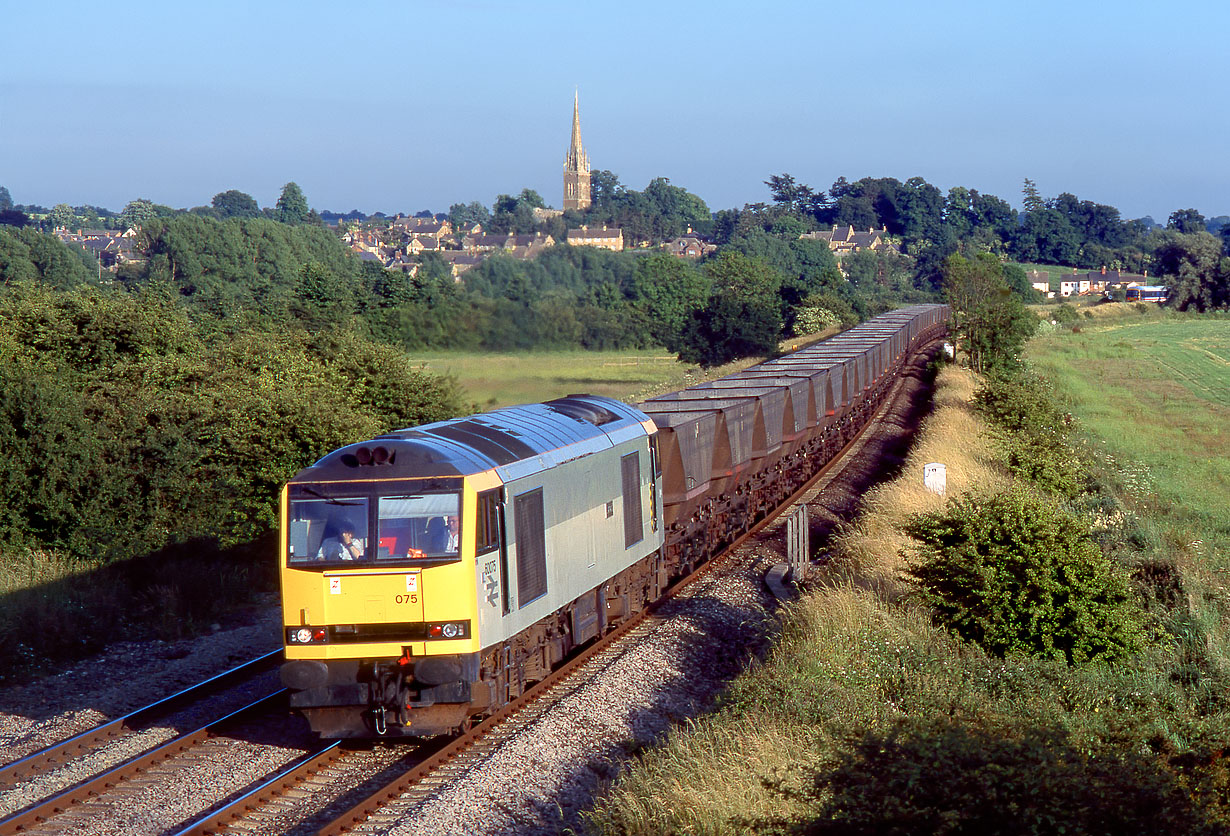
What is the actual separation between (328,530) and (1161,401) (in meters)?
45.5

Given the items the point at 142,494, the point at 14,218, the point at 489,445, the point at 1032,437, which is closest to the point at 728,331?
the point at 1032,437

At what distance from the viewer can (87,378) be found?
26.6m

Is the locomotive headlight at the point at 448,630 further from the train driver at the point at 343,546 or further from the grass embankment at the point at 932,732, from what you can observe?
Result: the grass embankment at the point at 932,732

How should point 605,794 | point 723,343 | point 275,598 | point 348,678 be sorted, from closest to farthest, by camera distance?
1. point 605,794
2. point 348,678
3. point 275,598
4. point 723,343

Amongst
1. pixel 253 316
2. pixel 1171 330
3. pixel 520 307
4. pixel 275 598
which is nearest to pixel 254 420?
pixel 275 598

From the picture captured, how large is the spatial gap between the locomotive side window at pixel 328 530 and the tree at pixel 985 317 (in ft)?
125

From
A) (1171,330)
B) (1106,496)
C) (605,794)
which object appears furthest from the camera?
(1171,330)

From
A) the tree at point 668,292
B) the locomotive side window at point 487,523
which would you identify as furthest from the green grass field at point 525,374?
the tree at point 668,292

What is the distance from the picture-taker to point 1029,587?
477 inches

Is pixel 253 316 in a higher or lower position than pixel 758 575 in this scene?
higher

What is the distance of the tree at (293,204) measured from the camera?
183 metres

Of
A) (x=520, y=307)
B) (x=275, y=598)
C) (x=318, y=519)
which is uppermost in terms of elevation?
(x=520, y=307)

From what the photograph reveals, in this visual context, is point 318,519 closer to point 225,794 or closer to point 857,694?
point 225,794

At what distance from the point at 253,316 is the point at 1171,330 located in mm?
72190
